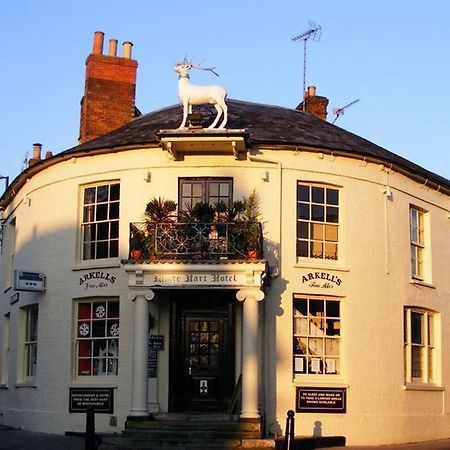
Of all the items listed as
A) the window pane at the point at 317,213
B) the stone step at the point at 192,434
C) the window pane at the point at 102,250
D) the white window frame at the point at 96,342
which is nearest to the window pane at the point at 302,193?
the window pane at the point at 317,213

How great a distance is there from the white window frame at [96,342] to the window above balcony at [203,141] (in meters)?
3.95

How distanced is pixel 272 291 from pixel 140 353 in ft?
11.3

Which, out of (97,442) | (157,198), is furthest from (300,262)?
(97,442)

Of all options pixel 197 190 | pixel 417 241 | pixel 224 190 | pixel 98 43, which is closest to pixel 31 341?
pixel 197 190

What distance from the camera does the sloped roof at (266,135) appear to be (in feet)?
66.4

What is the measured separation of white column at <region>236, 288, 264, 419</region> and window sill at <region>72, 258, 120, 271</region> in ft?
11.8

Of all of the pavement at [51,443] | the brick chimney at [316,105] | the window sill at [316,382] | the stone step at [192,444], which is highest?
the brick chimney at [316,105]

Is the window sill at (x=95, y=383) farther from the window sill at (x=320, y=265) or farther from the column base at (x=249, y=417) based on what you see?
the window sill at (x=320, y=265)

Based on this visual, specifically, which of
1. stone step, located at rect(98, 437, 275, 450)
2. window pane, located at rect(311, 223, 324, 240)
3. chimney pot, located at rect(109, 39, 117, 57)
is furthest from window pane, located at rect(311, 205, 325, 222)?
chimney pot, located at rect(109, 39, 117, 57)

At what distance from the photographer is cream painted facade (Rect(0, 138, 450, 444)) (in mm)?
19078

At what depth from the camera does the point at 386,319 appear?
2050 centimetres

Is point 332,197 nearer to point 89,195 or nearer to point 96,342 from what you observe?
point 89,195

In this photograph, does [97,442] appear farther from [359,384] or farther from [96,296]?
[359,384]

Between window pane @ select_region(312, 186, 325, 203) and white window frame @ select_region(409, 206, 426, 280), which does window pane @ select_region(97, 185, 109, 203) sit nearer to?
window pane @ select_region(312, 186, 325, 203)
